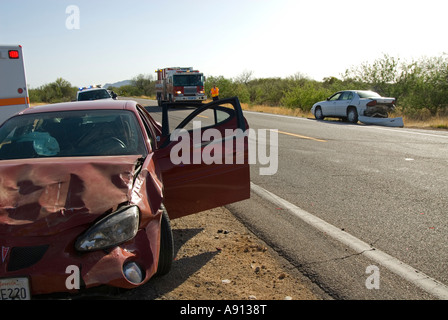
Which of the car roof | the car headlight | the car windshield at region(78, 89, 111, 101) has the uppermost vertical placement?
the car roof

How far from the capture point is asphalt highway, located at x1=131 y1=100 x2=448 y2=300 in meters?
3.51

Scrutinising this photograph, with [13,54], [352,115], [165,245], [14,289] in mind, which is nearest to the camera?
[14,289]

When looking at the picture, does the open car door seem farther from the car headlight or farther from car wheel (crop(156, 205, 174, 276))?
the car headlight

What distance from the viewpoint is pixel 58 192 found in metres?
2.90

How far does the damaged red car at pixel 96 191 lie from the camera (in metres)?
2.58

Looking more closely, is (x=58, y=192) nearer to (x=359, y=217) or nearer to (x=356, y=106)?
(x=359, y=217)

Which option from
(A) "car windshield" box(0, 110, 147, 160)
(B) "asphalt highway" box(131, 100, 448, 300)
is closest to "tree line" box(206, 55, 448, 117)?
(B) "asphalt highway" box(131, 100, 448, 300)

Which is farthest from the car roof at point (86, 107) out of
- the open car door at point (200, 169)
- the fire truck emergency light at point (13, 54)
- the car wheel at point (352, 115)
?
the car wheel at point (352, 115)

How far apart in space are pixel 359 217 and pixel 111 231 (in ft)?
11.3

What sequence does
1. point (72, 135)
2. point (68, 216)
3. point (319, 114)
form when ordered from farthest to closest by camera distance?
1. point (319, 114)
2. point (72, 135)
3. point (68, 216)

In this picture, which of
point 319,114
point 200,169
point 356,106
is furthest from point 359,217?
point 319,114

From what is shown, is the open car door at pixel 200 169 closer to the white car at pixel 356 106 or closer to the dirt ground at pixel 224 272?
the dirt ground at pixel 224 272

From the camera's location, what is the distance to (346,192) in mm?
6406

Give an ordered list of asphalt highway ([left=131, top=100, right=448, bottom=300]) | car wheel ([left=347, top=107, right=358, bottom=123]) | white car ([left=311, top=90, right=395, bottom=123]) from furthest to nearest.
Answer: car wheel ([left=347, top=107, right=358, bottom=123]) → white car ([left=311, top=90, right=395, bottom=123]) → asphalt highway ([left=131, top=100, right=448, bottom=300])
